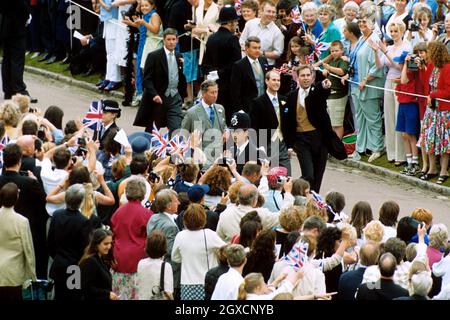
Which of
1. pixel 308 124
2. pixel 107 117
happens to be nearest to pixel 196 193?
pixel 107 117

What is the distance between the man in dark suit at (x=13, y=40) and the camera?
22500 millimetres

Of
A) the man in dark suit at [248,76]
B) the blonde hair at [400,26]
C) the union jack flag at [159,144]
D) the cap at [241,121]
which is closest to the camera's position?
the union jack flag at [159,144]

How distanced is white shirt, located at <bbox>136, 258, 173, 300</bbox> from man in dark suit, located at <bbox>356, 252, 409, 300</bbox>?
1849 mm

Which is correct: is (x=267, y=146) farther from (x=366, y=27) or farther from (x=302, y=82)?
(x=366, y=27)

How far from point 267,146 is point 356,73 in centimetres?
285

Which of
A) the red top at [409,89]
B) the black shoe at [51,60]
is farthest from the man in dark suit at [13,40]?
the red top at [409,89]

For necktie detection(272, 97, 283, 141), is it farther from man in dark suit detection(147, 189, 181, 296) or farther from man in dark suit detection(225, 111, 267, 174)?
man in dark suit detection(147, 189, 181, 296)

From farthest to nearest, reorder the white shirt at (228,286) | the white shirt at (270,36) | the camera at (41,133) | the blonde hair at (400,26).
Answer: the white shirt at (270,36) < the blonde hair at (400,26) < the camera at (41,133) < the white shirt at (228,286)

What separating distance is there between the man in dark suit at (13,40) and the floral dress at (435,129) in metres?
6.47

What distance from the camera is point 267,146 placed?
746 inches

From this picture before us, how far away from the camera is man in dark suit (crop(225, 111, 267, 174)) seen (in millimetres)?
18344

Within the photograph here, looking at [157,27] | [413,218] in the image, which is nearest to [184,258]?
[413,218]

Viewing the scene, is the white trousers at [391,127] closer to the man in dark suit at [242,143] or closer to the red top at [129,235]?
the man in dark suit at [242,143]

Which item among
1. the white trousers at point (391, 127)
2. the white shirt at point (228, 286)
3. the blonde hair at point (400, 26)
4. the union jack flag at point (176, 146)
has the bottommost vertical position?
the white trousers at point (391, 127)
